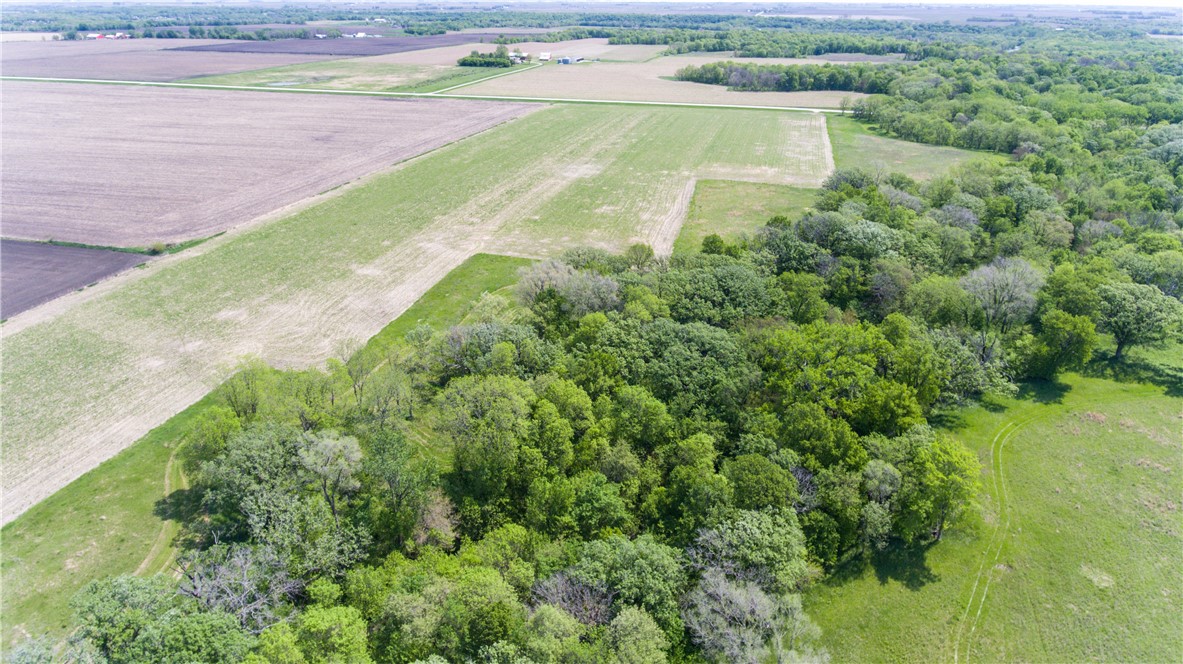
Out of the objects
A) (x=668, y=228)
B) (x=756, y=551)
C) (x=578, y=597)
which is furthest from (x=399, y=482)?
(x=668, y=228)

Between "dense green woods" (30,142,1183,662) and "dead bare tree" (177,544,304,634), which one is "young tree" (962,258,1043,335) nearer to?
"dense green woods" (30,142,1183,662)

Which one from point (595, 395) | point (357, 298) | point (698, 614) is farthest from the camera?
point (357, 298)

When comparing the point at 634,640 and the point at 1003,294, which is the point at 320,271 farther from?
the point at 1003,294

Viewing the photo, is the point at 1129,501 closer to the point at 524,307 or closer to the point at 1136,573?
the point at 1136,573

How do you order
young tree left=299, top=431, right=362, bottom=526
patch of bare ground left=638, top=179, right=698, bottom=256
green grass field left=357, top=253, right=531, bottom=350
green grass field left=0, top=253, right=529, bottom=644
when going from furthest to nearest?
patch of bare ground left=638, top=179, right=698, bottom=256, green grass field left=357, top=253, right=531, bottom=350, young tree left=299, top=431, right=362, bottom=526, green grass field left=0, top=253, right=529, bottom=644

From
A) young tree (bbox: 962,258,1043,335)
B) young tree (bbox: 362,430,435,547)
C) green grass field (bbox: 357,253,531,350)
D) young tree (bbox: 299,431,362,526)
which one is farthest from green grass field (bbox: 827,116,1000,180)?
young tree (bbox: 299,431,362,526)

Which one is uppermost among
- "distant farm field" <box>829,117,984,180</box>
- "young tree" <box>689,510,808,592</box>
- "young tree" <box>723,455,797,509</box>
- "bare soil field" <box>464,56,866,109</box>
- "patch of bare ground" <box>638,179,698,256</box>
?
"bare soil field" <box>464,56,866,109</box>


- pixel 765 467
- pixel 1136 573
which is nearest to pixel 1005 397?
pixel 1136 573
